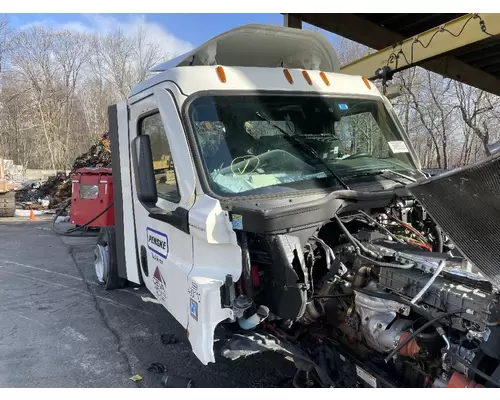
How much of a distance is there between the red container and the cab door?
400 cm

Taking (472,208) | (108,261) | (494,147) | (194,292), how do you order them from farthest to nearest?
(108,261), (194,292), (472,208), (494,147)

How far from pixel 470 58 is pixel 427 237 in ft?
19.6

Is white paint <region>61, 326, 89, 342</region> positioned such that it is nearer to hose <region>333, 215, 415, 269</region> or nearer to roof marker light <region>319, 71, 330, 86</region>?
hose <region>333, 215, 415, 269</region>

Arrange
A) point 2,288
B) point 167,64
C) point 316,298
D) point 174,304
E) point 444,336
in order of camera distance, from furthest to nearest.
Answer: point 2,288
point 167,64
point 174,304
point 316,298
point 444,336

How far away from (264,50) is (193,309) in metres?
2.48

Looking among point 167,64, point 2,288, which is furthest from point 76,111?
point 167,64

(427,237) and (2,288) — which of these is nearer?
(427,237)

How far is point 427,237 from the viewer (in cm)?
340

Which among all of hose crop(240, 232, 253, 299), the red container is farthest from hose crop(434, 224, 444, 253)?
the red container

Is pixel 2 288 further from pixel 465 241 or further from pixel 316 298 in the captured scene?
pixel 465 241

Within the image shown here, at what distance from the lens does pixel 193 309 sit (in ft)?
9.50

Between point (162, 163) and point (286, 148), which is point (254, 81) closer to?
point (286, 148)

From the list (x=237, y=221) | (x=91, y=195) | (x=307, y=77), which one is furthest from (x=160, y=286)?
(x=91, y=195)

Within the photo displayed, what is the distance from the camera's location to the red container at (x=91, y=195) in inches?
301
